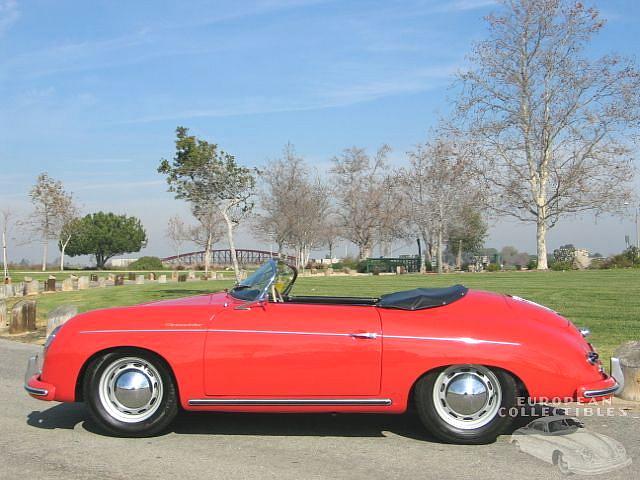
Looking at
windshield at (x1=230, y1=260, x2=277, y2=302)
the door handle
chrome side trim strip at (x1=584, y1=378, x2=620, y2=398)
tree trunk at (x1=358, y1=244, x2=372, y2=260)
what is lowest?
chrome side trim strip at (x1=584, y1=378, x2=620, y2=398)

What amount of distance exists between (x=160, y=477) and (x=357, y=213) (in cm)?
5753

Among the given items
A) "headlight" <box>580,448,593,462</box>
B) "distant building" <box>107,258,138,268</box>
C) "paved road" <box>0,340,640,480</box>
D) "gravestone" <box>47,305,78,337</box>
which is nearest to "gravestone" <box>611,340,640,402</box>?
"paved road" <box>0,340,640,480</box>

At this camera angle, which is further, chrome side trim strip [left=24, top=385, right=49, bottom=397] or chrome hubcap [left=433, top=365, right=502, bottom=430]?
chrome side trim strip [left=24, top=385, right=49, bottom=397]

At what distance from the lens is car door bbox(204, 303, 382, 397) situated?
4.95m

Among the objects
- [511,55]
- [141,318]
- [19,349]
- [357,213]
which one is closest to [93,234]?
[357,213]

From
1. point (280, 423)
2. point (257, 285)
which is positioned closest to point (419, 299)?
point (257, 285)

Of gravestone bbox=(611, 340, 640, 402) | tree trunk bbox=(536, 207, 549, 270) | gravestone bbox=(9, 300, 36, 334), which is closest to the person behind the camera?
gravestone bbox=(611, 340, 640, 402)

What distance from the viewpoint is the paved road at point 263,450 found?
4.33 metres

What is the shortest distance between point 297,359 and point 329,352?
233mm

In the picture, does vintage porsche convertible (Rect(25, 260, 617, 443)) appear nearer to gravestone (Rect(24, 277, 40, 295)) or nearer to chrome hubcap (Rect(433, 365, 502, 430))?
chrome hubcap (Rect(433, 365, 502, 430))

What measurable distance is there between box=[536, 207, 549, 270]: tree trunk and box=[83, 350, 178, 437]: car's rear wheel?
36593 mm

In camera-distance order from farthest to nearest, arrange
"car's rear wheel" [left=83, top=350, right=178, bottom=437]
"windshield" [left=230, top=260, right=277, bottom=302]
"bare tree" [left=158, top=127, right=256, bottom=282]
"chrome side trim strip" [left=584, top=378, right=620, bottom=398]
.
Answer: "bare tree" [left=158, top=127, right=256, bottom=282], "windshield" [left=230, top=260, right=277, bottom=302], "car's rear wheel" [left=83, top=350, right=178, bottom=437], "chrome side trim strip" [left=584, top=378, right=620, bottom=398]

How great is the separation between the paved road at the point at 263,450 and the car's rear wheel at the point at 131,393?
13 cm

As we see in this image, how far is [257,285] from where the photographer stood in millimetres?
5629
